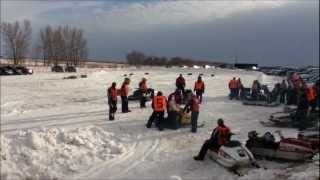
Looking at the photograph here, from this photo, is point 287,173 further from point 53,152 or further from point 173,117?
point 53,152

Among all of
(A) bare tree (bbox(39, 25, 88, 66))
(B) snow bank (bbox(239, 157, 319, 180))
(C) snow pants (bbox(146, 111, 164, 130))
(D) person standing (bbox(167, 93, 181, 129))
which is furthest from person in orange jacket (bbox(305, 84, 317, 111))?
(A) bare tree (bbox(39, 25, 88, 66))

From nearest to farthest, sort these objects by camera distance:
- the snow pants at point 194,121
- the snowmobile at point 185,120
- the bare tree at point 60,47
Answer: the snow pants at point 194,121, the snowmobile at point 185,120, the bare tree at point 60,47

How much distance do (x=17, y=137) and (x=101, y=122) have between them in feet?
18.3

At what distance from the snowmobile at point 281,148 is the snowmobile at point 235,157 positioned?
106cm

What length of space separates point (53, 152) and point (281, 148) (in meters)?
7.14

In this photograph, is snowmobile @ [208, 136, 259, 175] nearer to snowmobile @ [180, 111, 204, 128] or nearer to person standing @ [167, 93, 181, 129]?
person standing @ [167, 93, 181, 129]

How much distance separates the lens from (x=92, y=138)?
1842 cm

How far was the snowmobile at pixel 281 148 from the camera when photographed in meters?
16.6

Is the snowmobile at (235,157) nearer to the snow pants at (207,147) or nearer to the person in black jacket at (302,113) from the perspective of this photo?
the snow pants at (207,147)

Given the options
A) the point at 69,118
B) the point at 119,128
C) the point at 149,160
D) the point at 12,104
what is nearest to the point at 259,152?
the point at 149,160

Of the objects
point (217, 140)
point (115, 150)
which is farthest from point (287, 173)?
point (115, 150)

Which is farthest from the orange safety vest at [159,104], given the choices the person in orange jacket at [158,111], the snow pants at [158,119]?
the snow pants at [158,119]

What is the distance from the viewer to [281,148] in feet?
55.0

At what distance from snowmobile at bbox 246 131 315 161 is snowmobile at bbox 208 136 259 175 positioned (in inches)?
41.8
